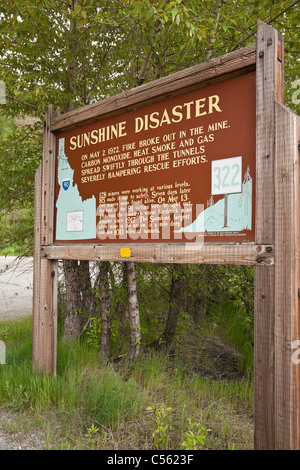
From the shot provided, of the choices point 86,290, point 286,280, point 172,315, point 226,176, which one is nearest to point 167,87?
point 226,176

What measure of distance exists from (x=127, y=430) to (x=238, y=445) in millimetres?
758

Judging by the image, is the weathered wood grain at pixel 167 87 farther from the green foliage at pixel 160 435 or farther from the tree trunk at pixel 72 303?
the green foliage at pixel 160 435

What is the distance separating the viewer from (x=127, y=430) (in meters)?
2.81

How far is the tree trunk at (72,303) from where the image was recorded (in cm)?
517

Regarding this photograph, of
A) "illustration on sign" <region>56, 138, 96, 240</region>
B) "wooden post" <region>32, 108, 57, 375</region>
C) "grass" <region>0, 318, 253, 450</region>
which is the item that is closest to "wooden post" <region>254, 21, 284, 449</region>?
"grass" <region>0, 318, 253, 450</region>

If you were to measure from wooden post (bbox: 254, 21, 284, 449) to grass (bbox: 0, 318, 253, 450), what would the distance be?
38cm

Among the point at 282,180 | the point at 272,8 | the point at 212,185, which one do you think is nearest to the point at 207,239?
the point at 212,185

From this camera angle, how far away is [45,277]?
3859mm

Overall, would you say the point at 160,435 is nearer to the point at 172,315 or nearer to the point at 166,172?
the point at 166,172

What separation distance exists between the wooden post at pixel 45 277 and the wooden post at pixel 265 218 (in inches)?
83.4

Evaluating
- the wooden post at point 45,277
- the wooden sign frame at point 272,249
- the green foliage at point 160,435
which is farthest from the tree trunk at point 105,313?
the wooden sign frame at point 272,249

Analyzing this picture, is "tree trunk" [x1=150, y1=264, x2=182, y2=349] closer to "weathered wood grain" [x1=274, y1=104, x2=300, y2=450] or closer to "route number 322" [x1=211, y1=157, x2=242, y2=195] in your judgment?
"route number 322" [x1=211, y1=157, x2=242, y2=195]

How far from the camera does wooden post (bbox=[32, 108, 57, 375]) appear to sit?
3.78 meters
